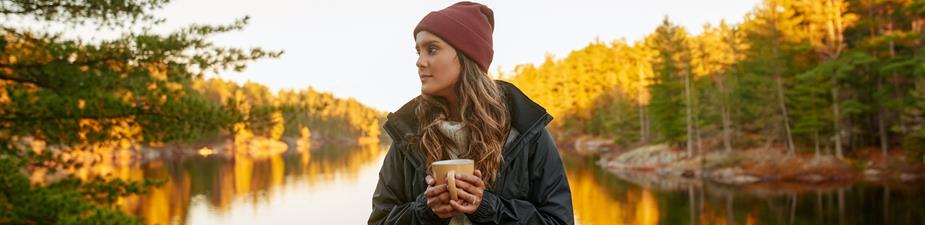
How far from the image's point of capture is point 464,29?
1950 mm

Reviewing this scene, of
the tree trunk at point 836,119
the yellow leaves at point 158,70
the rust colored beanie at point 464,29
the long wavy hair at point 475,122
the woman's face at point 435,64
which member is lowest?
the tree trunk at point 836,119

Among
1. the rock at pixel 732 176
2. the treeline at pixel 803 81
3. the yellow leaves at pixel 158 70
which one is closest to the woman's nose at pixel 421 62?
the yellow leaves at pixel 158 70

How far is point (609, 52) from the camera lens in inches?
2692

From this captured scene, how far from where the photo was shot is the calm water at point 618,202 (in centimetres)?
1934

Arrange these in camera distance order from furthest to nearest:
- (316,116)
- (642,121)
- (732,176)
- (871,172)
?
(316,116)
(642,121)
(732,176)
(871,172)

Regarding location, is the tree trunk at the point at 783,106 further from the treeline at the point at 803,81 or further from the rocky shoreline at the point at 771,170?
the rocky shoreline at the point at 771,170

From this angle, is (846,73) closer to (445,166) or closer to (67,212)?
(67,212)

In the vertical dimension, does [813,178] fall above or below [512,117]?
below

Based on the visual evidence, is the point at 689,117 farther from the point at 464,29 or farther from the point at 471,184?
the point at 471,184

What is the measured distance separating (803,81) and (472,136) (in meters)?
30.3

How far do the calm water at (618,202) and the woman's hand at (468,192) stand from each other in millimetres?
13995

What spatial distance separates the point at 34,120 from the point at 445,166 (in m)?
7.06

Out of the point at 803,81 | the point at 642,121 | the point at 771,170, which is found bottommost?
the point at 771,170

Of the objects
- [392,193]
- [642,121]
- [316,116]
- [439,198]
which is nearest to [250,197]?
[642,121]
